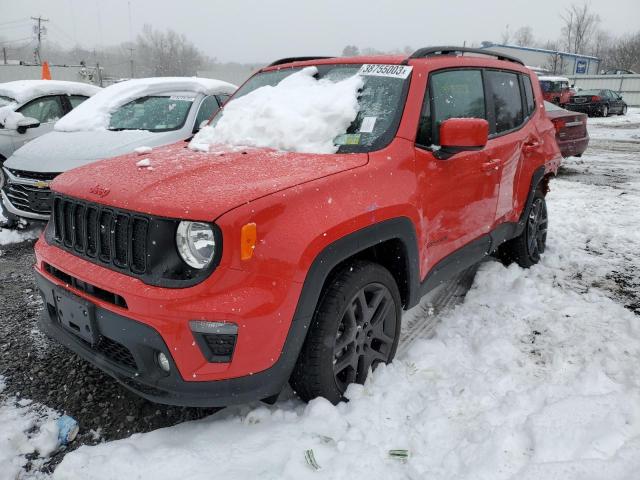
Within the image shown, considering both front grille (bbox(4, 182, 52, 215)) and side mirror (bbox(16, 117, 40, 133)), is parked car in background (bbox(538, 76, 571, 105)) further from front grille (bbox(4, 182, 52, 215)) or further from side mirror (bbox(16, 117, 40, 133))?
front grille (bbox(4, 182, 52, 215))

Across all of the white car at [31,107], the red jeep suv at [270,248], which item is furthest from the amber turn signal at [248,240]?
the white car at [31,107]

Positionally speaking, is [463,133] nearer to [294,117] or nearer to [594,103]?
[294,117]

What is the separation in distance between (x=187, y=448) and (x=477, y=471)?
4.11ft

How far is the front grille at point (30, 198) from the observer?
5.13 m

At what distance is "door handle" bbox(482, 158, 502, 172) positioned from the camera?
3.31m

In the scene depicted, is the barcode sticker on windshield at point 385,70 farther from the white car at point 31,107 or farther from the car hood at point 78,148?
the white car at point 31,107

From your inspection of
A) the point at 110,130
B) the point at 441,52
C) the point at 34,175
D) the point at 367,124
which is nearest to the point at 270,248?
the point at 367,124

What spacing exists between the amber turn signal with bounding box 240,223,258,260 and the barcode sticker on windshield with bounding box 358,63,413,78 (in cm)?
151

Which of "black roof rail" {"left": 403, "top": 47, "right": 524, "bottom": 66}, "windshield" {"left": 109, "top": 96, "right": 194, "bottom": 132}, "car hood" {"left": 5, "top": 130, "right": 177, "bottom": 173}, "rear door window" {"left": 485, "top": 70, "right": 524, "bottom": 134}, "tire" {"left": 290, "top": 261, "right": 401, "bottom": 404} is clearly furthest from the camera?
"windshield" {"left": 109, "top": 96, "right": 194, "bottom": 132}

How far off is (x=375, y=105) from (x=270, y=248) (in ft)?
4.22

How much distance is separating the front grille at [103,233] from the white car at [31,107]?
506 cm

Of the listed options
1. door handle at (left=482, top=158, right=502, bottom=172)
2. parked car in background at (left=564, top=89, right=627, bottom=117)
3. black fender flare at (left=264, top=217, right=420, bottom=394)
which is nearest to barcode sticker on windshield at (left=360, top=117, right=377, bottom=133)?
black fender flare at (left=264, top=217, right=420, bottom=394)

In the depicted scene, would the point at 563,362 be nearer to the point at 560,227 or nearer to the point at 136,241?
the point at 136,241

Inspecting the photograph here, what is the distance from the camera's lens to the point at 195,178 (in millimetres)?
2270
